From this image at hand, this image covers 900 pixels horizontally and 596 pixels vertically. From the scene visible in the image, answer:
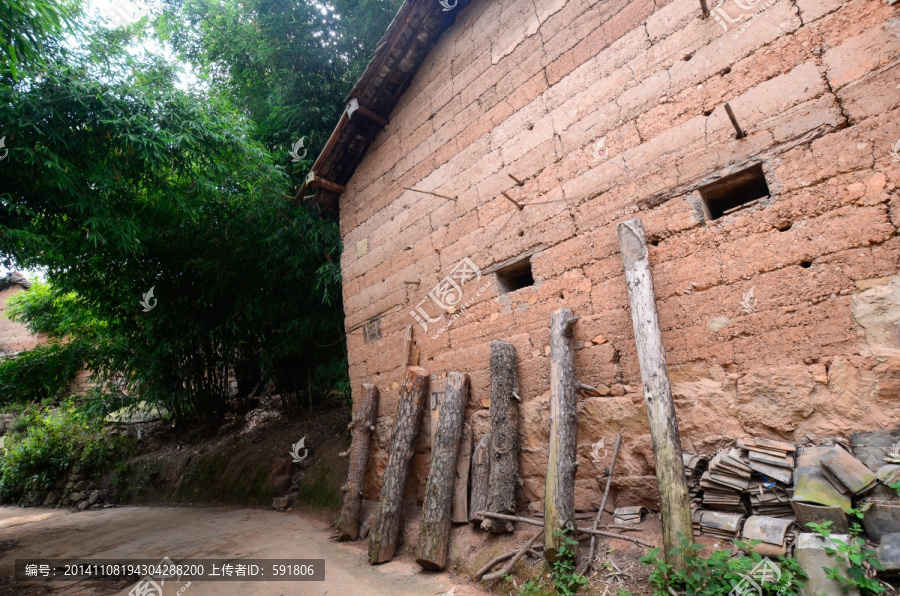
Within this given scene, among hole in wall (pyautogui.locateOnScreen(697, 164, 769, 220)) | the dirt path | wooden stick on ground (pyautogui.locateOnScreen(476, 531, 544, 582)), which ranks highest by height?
hole in wall (pyautogui.locateOnScreen(697, 164, 769, 220))

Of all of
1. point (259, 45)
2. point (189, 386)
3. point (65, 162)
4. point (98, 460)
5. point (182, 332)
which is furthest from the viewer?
point (98, 460)

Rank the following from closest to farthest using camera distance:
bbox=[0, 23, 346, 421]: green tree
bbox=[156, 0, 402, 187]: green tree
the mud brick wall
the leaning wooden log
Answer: the mud brick wall < the leaning wooden log < bbox=[0, 23, 346, 421]: green tree < bbox=[156, 0, 402, 187]: green tree

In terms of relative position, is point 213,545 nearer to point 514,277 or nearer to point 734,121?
point 514,277

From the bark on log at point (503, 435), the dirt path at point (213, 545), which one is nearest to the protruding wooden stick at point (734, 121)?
the bark on log at point (503, 435)

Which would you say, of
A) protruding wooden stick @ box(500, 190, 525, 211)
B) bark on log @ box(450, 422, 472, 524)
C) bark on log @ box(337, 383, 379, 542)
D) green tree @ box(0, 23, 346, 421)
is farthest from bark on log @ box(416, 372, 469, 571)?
green tree @ box(0, 23, 346, 421)

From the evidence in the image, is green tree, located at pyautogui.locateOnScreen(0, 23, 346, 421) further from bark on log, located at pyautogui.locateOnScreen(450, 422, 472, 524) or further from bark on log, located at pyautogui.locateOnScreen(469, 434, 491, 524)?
bark on log, located at pyautogui.locateOnScreen(469, 434, 491, 524)

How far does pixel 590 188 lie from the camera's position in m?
3.72

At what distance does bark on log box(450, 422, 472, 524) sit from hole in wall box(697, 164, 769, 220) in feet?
9.14

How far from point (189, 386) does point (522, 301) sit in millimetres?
8870

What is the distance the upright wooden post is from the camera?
8.60ft

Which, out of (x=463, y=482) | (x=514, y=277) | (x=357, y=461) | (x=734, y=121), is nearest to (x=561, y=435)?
(x=463, y=482)

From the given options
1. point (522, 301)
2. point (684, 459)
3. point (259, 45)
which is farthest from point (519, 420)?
point (259, 45)

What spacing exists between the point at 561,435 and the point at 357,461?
9.54 ft

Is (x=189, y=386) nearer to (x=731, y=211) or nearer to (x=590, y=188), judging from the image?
(x=590, y=188)
